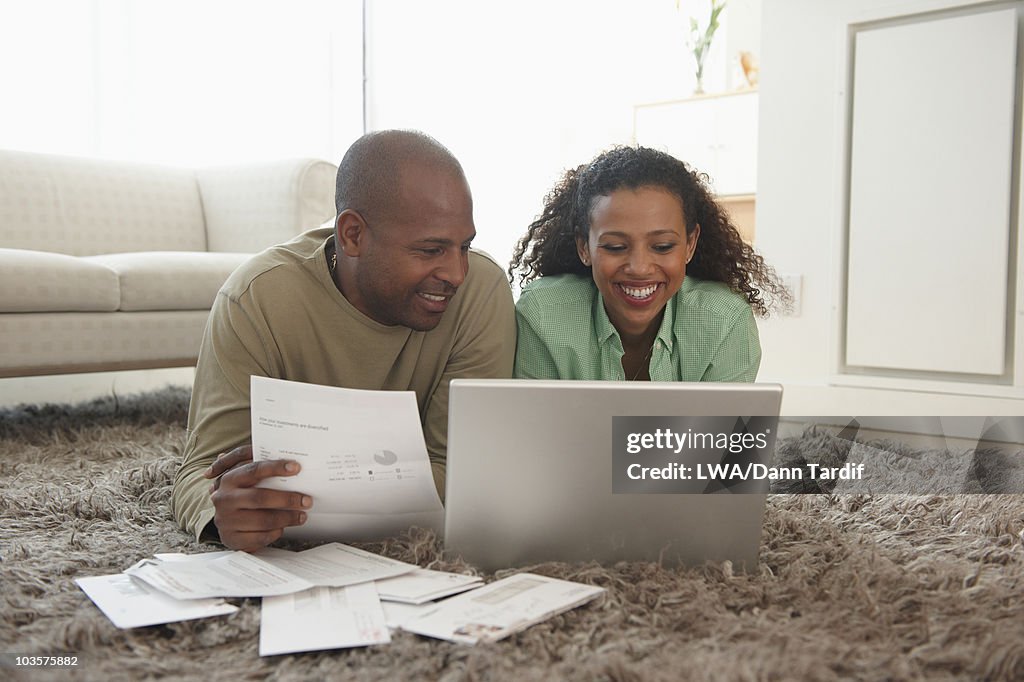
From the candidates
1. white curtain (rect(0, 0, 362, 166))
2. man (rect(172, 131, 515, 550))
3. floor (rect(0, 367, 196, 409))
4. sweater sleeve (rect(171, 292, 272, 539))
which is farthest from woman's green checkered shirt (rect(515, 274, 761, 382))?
white curtain (rect(0, 0, 362, 166))

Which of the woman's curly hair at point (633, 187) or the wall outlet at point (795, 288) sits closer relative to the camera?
the woman's curly hair at point (633, 187)

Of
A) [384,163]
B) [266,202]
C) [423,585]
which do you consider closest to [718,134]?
[266,202]

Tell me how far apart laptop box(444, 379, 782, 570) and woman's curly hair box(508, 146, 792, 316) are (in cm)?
66

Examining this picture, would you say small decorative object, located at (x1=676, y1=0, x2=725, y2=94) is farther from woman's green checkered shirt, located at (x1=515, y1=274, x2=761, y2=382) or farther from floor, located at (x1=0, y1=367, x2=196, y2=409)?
woman's green checkered shirt, located at (x1=515, y1=274, x2=761, y2=382)

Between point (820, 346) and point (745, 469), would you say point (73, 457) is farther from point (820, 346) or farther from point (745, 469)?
point (820, 346)

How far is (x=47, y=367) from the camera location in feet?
7.34

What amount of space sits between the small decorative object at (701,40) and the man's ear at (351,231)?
3.13 metres

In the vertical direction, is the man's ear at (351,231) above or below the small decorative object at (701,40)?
below

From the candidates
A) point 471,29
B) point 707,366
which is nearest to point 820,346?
point 707,366

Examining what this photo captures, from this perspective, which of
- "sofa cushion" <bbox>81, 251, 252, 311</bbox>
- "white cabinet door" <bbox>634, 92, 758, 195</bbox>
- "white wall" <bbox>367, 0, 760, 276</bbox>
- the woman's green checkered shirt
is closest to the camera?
the woman's green checkered shirt

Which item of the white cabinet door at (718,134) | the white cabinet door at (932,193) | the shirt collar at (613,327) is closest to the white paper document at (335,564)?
the shirt collar at (613,327)

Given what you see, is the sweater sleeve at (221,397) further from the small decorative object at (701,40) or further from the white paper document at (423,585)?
the small decorative object at (701,40)

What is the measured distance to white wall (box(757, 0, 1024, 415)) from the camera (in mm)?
2686

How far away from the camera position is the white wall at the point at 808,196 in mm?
2686
